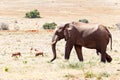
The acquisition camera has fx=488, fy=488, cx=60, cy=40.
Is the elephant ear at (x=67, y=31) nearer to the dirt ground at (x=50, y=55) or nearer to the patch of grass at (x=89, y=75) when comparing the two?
the dirt ground at (x=50, y=55)

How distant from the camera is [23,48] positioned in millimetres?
29016

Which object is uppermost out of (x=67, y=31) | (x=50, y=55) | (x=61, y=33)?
(x=67, y=31)

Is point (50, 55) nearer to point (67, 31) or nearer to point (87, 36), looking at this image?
point (67, 31)

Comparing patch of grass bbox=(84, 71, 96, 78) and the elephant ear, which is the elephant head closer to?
the elephant ear

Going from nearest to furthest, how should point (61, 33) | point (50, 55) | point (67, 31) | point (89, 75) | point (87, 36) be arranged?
point (89, 75)
point (87, 36)
point (67, 31)
point (61, 33)
point (50, 55)

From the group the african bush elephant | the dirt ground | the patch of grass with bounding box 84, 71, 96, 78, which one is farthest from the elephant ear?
the patch of grass with bounding box 84, 71, 96, 78

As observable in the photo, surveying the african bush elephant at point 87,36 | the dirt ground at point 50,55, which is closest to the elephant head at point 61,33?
the african bush elephant at point 87,36

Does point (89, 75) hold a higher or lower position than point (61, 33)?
higher

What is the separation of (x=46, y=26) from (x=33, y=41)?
1548 centimetres

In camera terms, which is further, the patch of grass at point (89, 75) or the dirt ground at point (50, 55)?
the dirt ground at point (50, 55)

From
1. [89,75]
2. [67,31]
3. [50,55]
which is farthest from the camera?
[50,55]

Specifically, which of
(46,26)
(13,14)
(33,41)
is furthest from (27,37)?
(13,14)

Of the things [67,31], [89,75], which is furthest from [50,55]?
[89,75]

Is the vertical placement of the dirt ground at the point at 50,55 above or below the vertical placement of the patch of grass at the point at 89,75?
below
